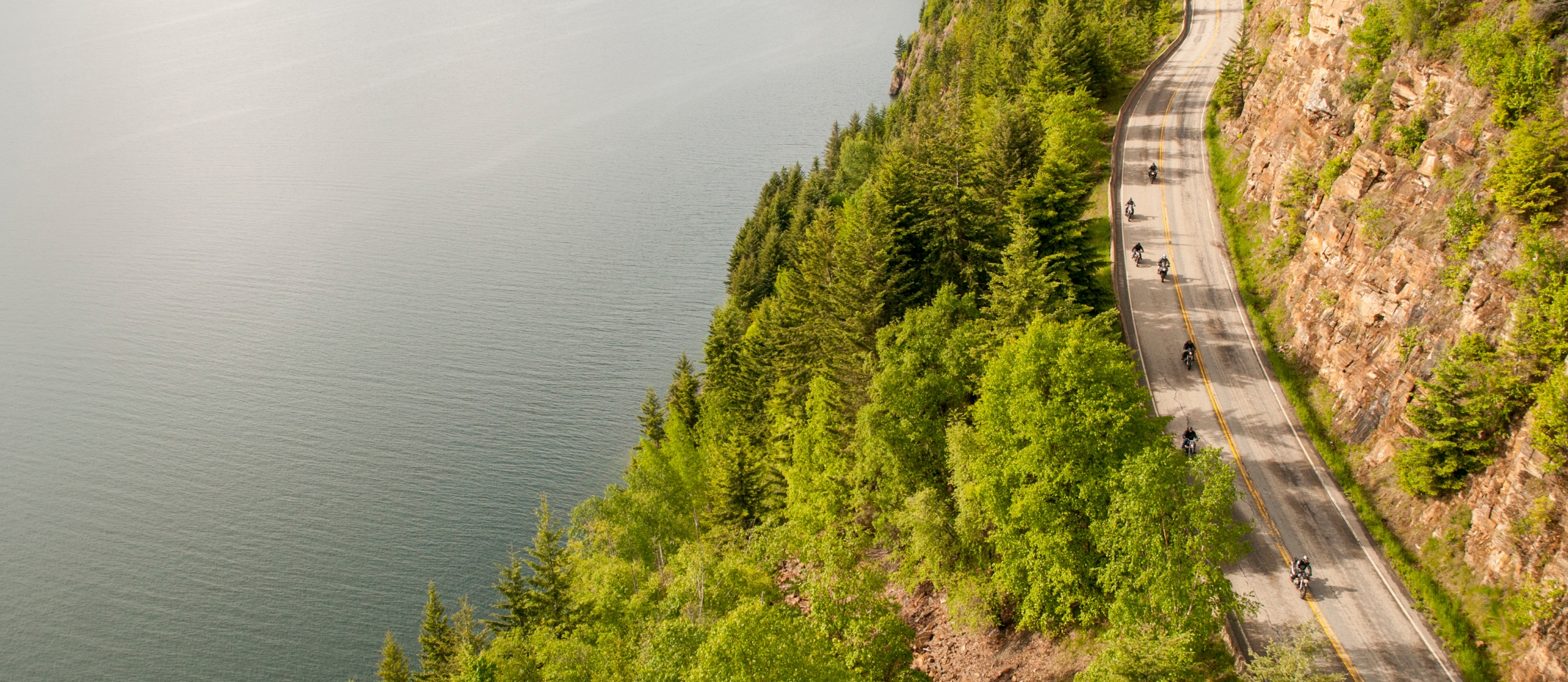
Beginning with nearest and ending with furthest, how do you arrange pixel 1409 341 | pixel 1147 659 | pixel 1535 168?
pixel 1147 659 → pixel 1535 168 → pixel 1409 341

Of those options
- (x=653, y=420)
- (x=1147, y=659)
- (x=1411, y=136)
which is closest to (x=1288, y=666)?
(x=1147, y=659)

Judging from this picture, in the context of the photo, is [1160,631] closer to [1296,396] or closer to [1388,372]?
[1388,372]

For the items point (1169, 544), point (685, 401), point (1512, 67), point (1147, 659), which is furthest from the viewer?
point (685, 401)

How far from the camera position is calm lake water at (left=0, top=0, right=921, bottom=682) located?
195ft

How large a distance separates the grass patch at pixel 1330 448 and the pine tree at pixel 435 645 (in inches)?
1664

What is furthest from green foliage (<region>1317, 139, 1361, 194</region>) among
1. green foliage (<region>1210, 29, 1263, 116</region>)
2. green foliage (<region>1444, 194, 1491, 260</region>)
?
green foliage (<region>1210, 29, 1263, 116</region>)

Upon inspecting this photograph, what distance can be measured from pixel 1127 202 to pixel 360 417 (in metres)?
63.2

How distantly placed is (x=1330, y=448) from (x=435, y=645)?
43894 millimetres

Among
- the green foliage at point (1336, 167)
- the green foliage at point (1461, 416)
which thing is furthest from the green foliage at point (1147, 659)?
the green foliage at point (1336, 167)

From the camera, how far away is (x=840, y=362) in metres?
43.7

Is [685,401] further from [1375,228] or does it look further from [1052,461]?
[1375,228]

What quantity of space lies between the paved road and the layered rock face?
176 cm

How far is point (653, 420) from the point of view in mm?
67000

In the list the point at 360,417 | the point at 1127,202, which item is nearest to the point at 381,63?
the point at 360,417
